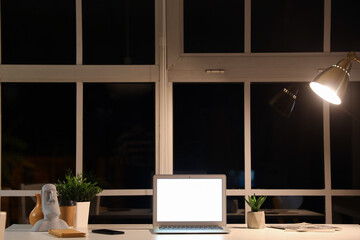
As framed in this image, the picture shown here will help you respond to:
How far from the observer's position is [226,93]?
3848mm

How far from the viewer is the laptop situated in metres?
3.22

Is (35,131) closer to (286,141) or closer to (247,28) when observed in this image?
(247,28)

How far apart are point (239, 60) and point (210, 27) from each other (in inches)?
14.3

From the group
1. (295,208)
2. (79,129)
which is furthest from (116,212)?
(295,208)

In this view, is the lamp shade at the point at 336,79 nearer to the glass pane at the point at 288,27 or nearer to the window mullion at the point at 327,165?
the window mullion at the point at 327,165

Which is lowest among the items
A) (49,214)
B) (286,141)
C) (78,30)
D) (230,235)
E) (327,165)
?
(230,235)

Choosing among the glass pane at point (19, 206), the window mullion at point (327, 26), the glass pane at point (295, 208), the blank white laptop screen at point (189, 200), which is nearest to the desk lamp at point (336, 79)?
the window mullion at point (327, 26)

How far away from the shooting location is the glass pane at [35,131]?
3762 millimetres

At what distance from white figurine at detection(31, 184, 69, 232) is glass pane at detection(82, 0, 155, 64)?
3.38ft

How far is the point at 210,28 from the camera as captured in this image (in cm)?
384

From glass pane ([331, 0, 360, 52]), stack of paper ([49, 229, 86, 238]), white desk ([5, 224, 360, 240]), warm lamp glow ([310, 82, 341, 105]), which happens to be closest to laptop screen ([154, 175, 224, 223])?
white desk ([5, 224, 360, 240])

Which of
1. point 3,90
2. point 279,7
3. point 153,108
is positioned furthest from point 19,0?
point 279,7

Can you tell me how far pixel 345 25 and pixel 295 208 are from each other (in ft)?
4.20

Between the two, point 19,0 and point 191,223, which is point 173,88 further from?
point 19,0
